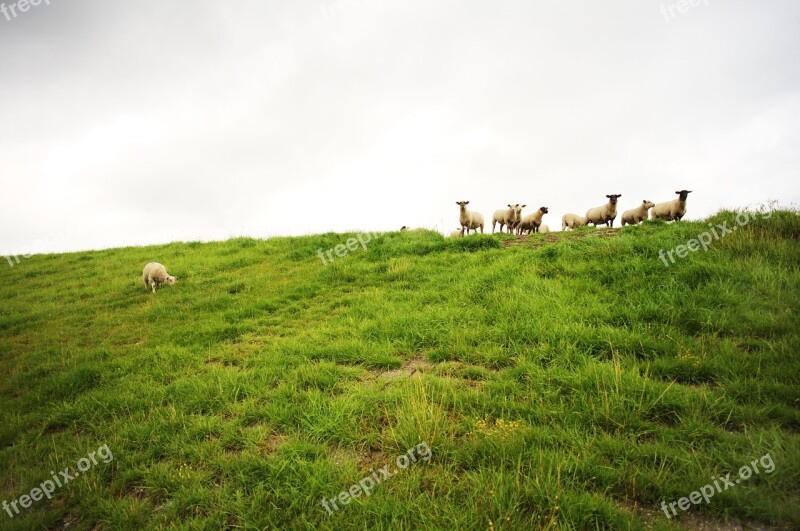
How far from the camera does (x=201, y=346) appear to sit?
6.59 meters

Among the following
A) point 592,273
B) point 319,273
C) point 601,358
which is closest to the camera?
point 601,358

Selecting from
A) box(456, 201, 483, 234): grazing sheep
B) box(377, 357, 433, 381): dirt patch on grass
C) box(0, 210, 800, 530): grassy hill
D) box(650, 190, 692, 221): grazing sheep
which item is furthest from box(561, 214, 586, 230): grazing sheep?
box(377, 357, 433, 381): dirt patch on grass

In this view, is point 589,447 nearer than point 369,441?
Yes

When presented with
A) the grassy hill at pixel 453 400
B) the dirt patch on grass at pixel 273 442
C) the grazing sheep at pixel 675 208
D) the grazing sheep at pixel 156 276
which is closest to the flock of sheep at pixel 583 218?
the grazing sheep at pixel 675 208

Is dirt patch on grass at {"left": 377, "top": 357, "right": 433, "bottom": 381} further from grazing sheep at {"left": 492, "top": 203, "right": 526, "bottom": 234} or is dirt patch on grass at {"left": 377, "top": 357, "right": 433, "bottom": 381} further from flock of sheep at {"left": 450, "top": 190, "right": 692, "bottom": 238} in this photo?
grazing sheep at {"left": 492, "top": 203, "right": 526, "bottom": 234}

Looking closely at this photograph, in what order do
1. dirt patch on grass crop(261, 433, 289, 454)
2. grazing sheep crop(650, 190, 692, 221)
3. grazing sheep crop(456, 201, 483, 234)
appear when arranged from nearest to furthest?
dirt patch on grass crop(261, 433, 289, 454)
grazing sheep crop(650, 190, 692, 221)
grazing sheep crop(456, 201, 483, 234)

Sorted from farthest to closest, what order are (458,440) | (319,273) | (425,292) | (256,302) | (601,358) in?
(319,273), (256,302), (425,292), (601,358), (458,440)

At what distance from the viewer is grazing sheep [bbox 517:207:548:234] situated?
20194 mm

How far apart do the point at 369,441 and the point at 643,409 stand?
9.66ft

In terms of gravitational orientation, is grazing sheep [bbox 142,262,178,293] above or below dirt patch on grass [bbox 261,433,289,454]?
above

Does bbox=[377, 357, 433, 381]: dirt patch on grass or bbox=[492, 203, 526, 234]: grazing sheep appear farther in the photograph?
bbox=[492, 203, 526, 234]: grazing sheep

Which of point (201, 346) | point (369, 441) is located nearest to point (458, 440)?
point (369, 441)

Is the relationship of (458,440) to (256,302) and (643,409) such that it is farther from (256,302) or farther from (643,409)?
(256,302)

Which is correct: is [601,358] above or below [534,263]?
below
